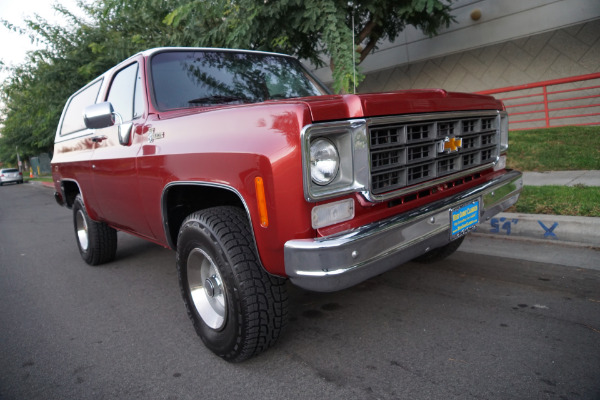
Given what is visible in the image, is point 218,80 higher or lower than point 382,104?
higher

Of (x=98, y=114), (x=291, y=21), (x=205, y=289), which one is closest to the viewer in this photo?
(x=205, y=289)

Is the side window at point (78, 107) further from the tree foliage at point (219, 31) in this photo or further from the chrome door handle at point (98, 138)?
the tree foliage at point (219, 31)

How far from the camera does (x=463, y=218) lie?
2629 mm

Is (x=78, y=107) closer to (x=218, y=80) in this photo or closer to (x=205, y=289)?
(x=218, y=80)

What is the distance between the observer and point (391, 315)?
3.04 meters

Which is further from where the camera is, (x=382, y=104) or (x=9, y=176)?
(x=9, y=176)

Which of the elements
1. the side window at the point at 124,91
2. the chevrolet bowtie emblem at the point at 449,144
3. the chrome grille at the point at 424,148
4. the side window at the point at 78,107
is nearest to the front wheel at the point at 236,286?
the chrome grille at the point at 424,148

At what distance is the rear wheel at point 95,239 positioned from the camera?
479 centimetres

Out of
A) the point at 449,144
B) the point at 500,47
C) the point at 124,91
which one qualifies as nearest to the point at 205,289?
the point at 449,144

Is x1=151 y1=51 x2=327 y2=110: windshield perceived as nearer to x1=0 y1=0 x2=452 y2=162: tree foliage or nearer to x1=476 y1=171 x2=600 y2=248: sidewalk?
x1=0 y1=0 x2=452 y2=162: tree foliage

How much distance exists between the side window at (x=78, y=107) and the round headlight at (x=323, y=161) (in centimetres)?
322

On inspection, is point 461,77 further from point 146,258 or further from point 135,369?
point 135,369

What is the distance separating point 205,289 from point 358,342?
1.03 metres

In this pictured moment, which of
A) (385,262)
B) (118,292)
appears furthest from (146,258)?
(385,262)
